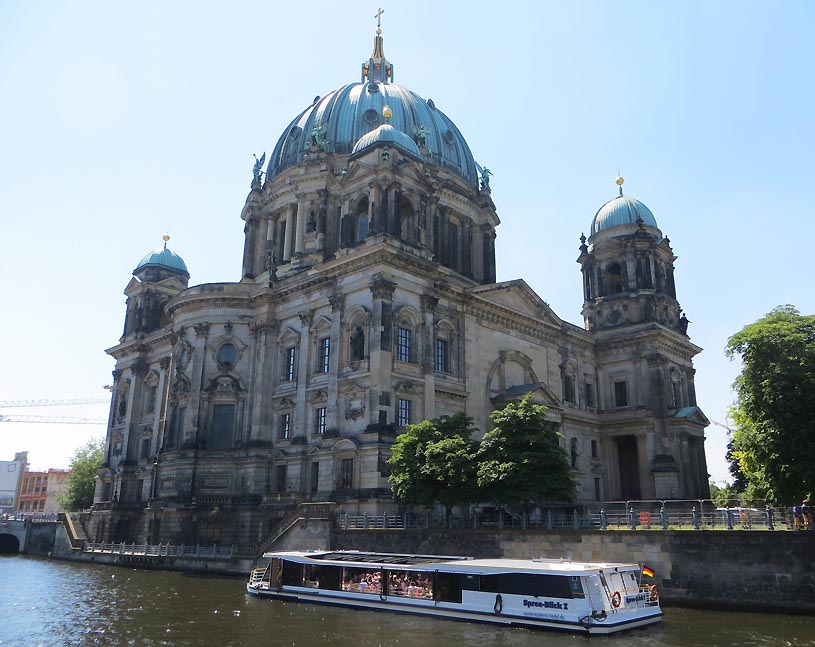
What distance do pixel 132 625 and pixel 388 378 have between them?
73.5ft

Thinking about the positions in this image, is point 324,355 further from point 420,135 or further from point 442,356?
point 420,135

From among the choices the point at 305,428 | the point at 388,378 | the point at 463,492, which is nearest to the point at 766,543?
the point at 463,492

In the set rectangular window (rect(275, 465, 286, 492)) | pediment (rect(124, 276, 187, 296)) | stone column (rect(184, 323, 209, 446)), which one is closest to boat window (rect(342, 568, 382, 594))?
rectangular window (rect(275, 465, 286, 492))

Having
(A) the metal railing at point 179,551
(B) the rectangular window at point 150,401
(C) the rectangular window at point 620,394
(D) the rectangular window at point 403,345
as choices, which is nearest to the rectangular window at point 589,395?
(C) the rectangular window at point 620,394

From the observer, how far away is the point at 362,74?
265 ft

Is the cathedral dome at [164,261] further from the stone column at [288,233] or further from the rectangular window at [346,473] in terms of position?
the rectangular window at [346,473]

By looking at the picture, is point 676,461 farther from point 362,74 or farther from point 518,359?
point 362,74

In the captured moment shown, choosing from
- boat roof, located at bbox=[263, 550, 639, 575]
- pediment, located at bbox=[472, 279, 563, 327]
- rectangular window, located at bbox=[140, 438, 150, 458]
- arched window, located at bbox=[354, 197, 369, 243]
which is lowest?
boat roof, located at bbox=[263, 550, 639, 575]

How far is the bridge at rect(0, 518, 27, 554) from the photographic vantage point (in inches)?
2712

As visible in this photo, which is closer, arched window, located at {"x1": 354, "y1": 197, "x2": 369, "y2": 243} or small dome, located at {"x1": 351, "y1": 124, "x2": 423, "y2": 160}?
small dome, located at {"x1": 351, "y1": 124, "x2": 423, "y2": 160}

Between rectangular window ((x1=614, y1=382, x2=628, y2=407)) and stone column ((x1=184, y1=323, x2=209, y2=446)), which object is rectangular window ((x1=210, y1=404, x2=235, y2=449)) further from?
rectangular window ((x1=614, y1=382, x2=628, y2=407))

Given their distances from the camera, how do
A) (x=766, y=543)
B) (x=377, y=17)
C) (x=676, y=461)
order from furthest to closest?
(x=377, y=17) < (x=676, y=461) < (x=766, y=543)

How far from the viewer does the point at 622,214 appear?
6744 centimetres

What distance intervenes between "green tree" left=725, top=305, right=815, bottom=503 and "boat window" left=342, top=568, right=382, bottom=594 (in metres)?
17.2
